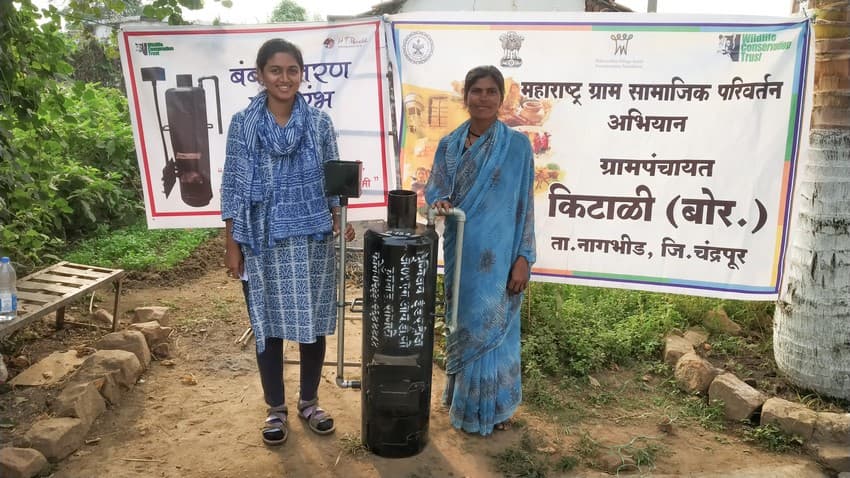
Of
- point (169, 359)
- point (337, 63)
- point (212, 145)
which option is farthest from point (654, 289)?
point (169, 359)

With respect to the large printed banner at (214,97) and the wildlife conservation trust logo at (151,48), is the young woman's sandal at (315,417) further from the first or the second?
the wildlife conservation trust logo at (151,48)

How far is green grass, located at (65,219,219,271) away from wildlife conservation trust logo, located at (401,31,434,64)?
3320mm

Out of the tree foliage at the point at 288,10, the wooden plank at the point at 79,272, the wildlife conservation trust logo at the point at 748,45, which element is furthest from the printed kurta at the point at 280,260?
the tree foliage at the point at 288,10

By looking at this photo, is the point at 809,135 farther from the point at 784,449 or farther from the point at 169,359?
the point at 169,359

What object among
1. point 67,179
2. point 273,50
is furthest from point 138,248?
point 273,50

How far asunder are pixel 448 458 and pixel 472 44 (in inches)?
91.7

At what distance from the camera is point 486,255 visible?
282 centimetres

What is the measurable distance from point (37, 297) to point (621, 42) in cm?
385

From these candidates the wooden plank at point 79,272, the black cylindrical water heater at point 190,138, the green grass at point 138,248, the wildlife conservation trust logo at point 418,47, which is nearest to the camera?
the wildlife conservation trust logo at point 418,47

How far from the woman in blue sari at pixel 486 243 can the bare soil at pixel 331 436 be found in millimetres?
290

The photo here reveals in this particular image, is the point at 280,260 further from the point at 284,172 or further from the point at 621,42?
the point at 621,42

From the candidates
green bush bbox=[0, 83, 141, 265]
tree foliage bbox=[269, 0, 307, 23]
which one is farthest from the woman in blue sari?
tree foliage bbox=[269, 0, 307, 23]

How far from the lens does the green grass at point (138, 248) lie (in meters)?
5.45

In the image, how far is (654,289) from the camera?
3.60 metres
